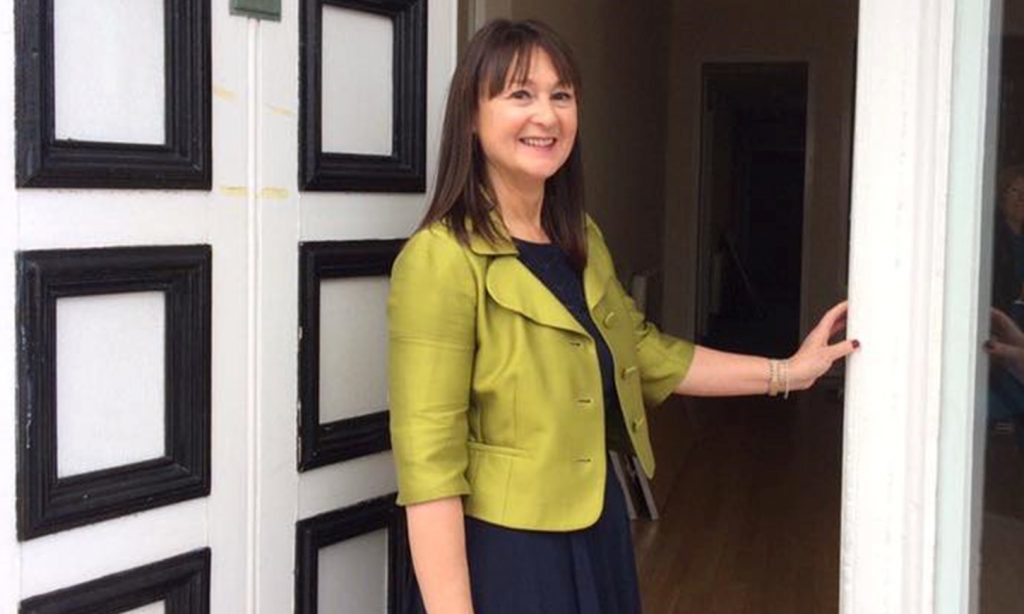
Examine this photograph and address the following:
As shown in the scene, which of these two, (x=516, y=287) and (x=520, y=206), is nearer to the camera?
(x=516, y=287)

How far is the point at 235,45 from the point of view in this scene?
4.72 feet

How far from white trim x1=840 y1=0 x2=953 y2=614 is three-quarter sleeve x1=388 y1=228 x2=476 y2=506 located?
0.50 meters

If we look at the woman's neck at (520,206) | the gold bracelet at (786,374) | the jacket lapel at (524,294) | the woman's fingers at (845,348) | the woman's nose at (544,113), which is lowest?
the gold bracelet at (786,374)

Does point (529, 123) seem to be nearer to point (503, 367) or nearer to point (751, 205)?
point (503, 367)

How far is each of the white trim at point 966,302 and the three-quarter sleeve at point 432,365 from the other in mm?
594

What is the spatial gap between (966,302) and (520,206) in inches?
22.1

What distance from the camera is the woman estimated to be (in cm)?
143

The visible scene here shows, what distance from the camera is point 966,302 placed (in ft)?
4.96

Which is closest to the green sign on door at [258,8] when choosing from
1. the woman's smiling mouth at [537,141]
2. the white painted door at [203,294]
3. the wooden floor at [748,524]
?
the white painted door at [203,294]

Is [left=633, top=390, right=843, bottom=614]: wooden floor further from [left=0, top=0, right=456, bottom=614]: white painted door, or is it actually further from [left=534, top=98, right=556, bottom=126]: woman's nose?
[left=534, top=98, right=556, bottom=126]: woman's nose

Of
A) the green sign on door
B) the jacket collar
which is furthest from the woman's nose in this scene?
the green sign on door

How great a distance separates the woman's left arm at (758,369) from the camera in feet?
5.55

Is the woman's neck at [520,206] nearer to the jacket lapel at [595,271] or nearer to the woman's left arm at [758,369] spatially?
the jacket lapel at [595,271]

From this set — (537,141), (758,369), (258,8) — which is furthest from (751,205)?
(258,8)
